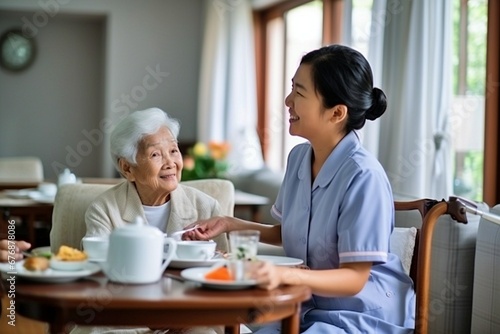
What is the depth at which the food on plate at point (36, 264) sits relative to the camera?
1723 mm

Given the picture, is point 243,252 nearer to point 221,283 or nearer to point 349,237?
point 221,283

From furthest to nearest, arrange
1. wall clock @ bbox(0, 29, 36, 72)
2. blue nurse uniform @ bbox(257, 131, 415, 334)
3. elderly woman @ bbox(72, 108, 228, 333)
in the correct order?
1. wall clock @ bbox(0, 29, 36, 72)
2. elderly woman @ bbox(72, 108, 228, 333)
3. blue nurse uniform @ bbox(257, 131, 415, 334)

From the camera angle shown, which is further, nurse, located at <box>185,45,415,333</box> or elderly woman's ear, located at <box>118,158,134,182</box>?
elderly woman's ear, located at <box>118,158,134,182</box>

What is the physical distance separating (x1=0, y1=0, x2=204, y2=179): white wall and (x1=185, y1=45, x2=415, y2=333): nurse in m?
5.90

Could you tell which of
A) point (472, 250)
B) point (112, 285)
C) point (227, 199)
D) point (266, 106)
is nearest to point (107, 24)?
point (266, 106)

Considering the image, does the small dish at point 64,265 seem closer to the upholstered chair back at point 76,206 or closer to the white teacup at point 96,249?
the white teacup at point 96,249

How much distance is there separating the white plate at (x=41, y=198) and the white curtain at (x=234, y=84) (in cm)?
275

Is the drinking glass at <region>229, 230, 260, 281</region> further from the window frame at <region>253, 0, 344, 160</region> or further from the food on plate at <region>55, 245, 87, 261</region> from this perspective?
the window frame at <region>253, 0, 344, 160</region>

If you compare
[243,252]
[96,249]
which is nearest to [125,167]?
[96,249]

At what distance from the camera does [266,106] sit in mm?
7520

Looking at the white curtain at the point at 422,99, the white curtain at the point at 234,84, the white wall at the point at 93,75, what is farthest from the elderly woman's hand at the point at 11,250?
the white wall at the point at 93,75

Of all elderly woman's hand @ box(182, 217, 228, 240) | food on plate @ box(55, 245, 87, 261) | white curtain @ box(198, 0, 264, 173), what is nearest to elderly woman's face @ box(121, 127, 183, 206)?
elderly woman's hand @ box(182, 217, 228, 240)

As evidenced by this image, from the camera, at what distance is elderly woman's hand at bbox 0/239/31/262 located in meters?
1.86

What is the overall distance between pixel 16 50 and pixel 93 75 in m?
0.83
